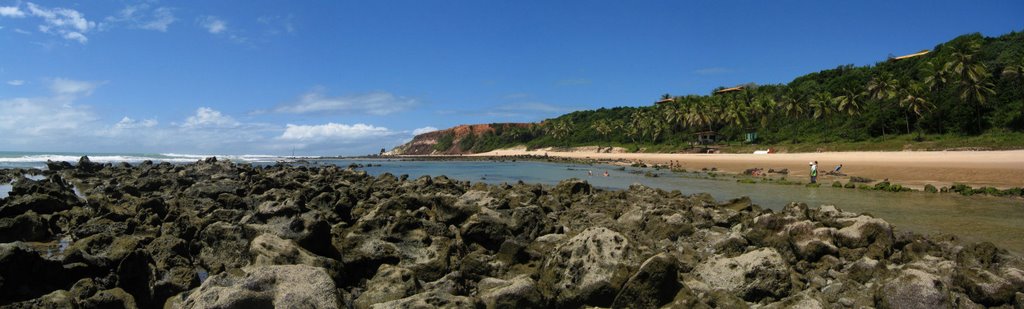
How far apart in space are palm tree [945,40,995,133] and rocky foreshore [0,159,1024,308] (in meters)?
59.5

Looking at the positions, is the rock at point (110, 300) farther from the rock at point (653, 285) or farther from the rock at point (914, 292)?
the rock at point (914, 292)

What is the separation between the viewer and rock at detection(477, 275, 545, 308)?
245 inches

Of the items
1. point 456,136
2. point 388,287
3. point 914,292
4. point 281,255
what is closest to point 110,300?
point 281,255

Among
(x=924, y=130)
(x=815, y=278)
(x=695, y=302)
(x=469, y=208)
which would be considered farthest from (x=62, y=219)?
(x=924, y=130)

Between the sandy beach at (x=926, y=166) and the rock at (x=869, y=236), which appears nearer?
the rock at (x=869, y=236)

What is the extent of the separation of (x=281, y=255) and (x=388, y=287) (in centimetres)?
146

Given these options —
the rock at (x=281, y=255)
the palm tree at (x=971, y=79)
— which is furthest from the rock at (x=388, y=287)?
the palm tree at (x=971, y=79)

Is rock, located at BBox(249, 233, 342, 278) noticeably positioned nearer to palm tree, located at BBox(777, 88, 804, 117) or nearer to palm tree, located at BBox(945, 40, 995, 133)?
palm tree, located at BBox(945, 40, 995, 133)

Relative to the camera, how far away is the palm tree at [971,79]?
185 feet

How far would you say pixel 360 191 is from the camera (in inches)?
741

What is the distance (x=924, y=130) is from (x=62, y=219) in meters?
75.3

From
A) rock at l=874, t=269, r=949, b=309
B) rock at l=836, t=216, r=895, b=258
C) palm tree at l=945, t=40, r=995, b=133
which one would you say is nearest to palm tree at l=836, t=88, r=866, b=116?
palm tree at l=945, t=40, r=995, b=133

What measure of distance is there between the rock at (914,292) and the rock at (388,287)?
18.4 feet

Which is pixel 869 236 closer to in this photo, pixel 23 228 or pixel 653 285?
pixel 653 285
